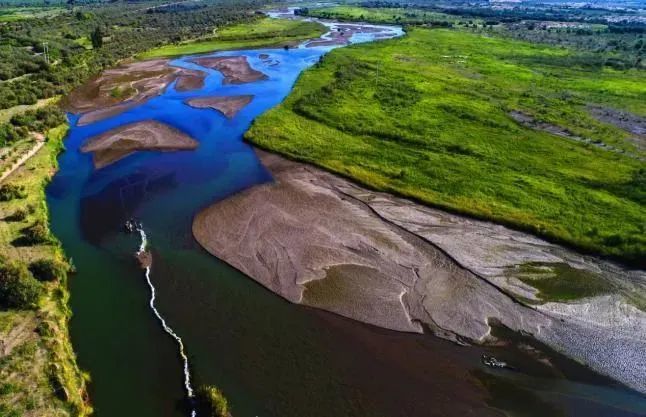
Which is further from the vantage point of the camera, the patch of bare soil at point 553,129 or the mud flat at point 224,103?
the mud flat at point 224,103

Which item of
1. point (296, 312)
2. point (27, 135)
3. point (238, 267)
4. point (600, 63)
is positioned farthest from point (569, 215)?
point (600, 63)

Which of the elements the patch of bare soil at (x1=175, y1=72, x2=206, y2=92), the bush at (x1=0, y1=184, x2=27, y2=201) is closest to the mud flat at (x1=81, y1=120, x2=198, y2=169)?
the bush at (x1=0, y1=184, x2=27, y2=201)

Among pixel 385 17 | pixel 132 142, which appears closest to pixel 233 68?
pixel 132 142

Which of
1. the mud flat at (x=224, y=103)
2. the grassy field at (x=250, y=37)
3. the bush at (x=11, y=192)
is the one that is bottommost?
the bush at (x=11, y=192)

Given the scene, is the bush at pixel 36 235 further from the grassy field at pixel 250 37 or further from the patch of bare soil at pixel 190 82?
the grassy field at pixel 250 37

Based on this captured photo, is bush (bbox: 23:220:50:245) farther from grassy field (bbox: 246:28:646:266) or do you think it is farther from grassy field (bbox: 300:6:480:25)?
grassy field (bbox: 300:6:480:25)

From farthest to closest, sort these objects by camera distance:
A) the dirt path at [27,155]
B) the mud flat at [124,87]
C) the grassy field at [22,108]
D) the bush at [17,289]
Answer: the mud flat at [124,87], the grassy field at [22,108], the dirt path at [27,155], the bush at [17,289]

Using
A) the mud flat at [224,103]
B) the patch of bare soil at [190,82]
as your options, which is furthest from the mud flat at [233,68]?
the mud flat at [224,103]
